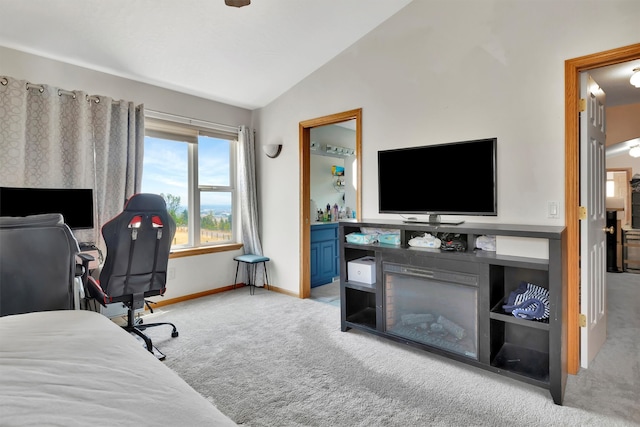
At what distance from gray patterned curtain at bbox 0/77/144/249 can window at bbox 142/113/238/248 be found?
1.12ft

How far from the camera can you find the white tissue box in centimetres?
306

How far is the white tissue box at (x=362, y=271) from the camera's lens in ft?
10.0

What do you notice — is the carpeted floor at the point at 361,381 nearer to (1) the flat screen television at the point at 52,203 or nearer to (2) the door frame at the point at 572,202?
(2) the door frame at the point at 572,202

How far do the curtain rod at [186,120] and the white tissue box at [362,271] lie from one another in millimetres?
2595

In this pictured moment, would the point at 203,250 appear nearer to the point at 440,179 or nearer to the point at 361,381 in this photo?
the point at 361,381

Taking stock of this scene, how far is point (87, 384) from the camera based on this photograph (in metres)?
0.90

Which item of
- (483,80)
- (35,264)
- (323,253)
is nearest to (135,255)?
(35,264)

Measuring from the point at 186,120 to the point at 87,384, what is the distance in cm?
377

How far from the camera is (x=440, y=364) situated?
2.55 meters

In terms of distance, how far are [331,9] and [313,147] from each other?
2190 mm

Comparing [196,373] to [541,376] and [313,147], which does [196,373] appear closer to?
[541,376]

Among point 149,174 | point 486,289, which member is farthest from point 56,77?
point 486,289

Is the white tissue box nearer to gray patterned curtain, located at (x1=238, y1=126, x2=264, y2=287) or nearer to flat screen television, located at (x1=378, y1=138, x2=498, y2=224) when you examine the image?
flat screen television, located at (x1=378, y1=138, x2=498, y2=224)

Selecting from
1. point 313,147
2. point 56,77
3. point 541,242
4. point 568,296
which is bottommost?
point 568,296
